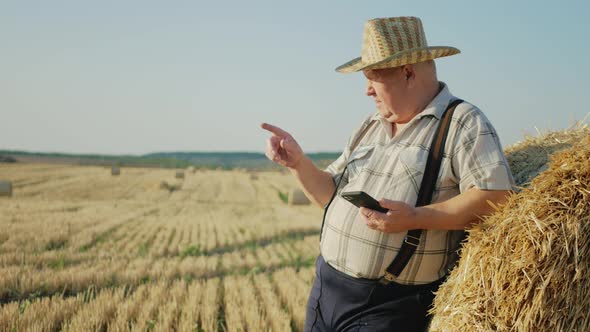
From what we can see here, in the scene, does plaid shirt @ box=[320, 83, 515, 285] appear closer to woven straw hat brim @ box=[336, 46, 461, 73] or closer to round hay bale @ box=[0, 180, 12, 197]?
woven straw hat brim @ box=[336, 46, 461, 73]

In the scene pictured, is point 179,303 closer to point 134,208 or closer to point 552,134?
point 552,134

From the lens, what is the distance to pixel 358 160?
305cm

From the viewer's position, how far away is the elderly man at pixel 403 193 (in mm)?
2527

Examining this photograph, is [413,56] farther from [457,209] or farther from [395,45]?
[457,209]

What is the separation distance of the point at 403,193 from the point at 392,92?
53 cm

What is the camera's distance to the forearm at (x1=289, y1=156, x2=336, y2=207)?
316 centimetres

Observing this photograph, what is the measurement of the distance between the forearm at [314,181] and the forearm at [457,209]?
82 centimetres

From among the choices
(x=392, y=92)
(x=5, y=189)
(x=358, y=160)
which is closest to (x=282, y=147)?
(x=358, y=160)

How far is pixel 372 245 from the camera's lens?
272 cm

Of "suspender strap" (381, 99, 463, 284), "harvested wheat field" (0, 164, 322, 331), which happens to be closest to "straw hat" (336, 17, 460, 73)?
"suspender strap" (381, 99, 463, 284)

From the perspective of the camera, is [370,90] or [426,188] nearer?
[426,188]

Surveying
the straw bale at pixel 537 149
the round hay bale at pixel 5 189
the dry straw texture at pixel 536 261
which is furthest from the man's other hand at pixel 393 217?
the round hay bale at pixel 5 189

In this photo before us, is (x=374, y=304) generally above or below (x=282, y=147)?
below

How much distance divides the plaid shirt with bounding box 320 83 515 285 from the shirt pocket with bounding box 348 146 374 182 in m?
0.01
